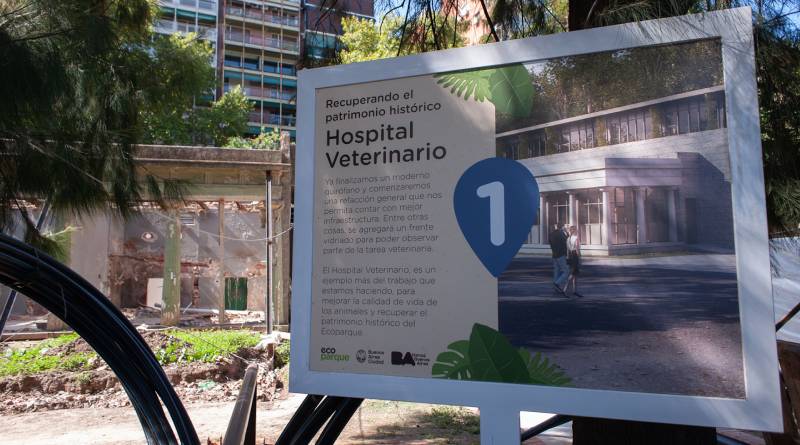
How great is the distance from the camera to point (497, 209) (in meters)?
1.74

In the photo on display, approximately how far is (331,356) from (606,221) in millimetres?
966

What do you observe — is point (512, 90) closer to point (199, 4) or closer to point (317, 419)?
point (317, 419)

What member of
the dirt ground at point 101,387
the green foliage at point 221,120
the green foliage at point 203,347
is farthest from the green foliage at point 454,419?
the green foliage at point 221,120

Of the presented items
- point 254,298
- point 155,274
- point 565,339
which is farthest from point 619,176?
point 155,274

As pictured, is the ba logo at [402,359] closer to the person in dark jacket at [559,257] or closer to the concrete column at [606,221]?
the person in dark jacket at [559,257]

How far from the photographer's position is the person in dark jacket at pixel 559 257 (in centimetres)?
170

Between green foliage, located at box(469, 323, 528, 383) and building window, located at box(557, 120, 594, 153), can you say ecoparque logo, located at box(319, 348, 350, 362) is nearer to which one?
green foliage, located at box(469, 323, 528, 383)

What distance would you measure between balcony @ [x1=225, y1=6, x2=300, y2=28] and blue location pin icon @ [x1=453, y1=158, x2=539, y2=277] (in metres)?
46.4

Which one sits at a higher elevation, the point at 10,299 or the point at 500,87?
the point at 500,87

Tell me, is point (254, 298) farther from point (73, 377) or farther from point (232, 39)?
point (232, 39)

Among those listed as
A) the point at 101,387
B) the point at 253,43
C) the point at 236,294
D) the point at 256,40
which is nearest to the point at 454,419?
the point at 101,387

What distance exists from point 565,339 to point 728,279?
0.47 meters

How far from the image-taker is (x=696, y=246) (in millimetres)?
1607

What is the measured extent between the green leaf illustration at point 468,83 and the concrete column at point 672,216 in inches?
23.6
